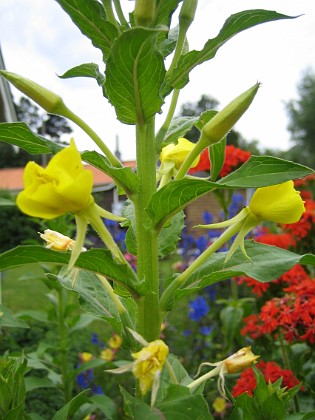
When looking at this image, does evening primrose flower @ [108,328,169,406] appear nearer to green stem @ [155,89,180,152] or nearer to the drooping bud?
green stem @ [155,89,180,152]

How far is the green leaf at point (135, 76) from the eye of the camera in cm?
81

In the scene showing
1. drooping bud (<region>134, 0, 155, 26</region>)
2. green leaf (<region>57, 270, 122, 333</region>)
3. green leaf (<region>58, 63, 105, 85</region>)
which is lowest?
green leaf (<region>57, 270, 122, 333</region>)

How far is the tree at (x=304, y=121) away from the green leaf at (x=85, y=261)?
26.9m

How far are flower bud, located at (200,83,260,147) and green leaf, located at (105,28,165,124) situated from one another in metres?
0.11

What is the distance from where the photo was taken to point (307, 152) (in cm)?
2767

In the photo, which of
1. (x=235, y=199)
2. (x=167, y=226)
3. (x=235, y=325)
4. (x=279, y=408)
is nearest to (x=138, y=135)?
(x=167, y=226)

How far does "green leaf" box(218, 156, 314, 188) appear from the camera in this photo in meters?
0.87

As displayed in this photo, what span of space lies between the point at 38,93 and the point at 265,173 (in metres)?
0.47

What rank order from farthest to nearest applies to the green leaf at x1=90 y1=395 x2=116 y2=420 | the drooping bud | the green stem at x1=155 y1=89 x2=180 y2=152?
the green leaf at x1=90 y1=395 x2=116 y2=420
the green stem at x1=155 y1=89 x2=180 y2=152
the drooping bud

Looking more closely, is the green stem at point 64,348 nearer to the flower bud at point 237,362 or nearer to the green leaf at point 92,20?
the flower bud at point 237,362

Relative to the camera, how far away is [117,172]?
98cm

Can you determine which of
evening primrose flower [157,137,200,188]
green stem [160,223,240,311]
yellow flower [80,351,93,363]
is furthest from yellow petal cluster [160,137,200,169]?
yellow flower [80,351,93,363]

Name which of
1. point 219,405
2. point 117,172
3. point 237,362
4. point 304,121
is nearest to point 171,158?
point 117,172

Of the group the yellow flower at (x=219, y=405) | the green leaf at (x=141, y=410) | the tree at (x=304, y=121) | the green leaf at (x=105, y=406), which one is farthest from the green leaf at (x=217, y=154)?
the tree at (x=304, y=121)
